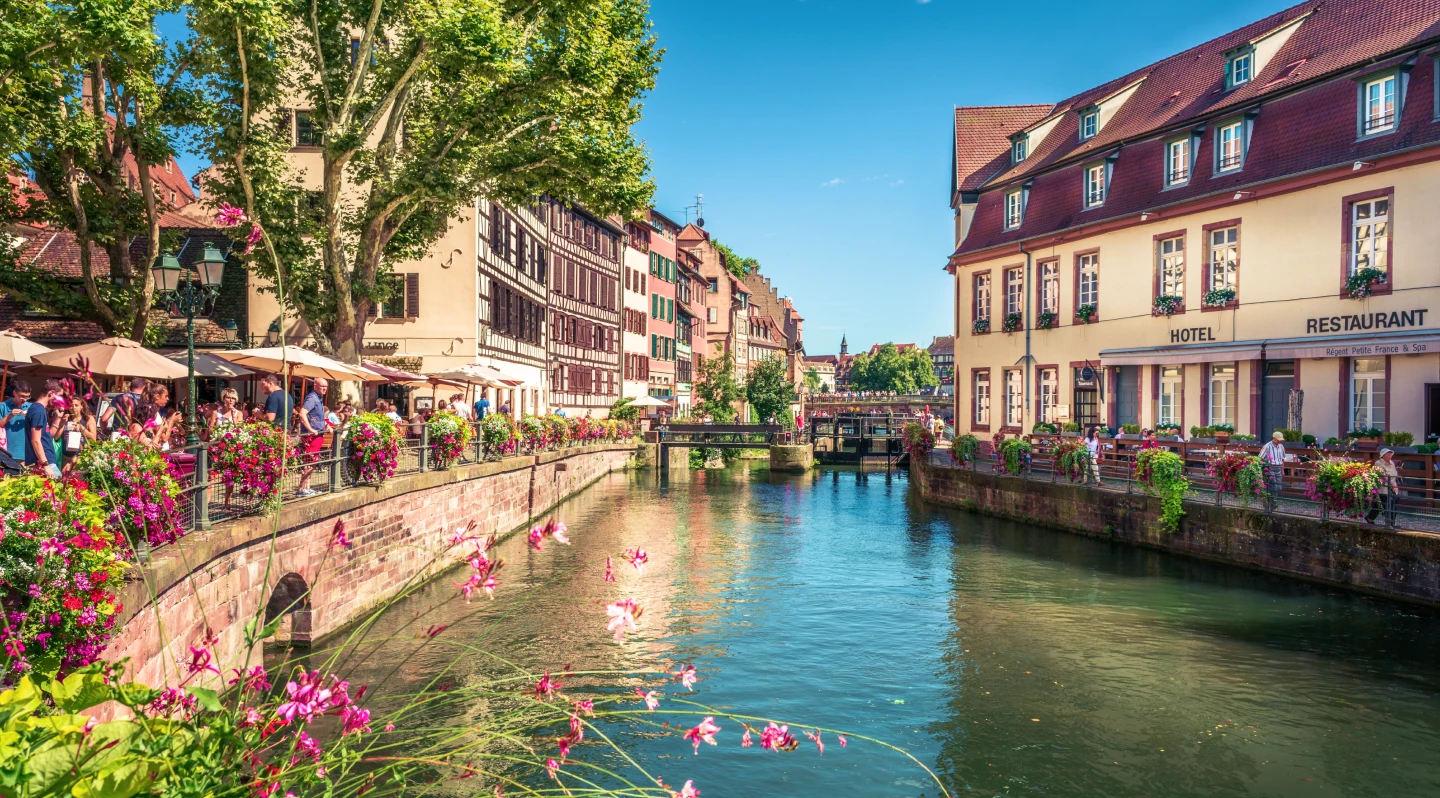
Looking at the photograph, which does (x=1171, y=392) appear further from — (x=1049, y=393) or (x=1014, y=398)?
(x=1014, y=398)

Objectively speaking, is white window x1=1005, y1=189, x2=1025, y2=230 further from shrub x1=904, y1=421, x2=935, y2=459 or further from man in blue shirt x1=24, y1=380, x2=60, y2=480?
man in blue shirt x1=24, y1=380, x2=60, y2=480

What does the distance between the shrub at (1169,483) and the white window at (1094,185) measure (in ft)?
35.2

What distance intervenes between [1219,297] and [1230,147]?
348cm

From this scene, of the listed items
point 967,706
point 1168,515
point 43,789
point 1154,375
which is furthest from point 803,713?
point 1154,375

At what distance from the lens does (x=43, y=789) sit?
8.33ft

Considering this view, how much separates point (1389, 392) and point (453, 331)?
22963 millimetres

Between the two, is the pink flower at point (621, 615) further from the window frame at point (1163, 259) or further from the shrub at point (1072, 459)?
the window frame at point (1163, 259)

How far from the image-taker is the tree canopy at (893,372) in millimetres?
146750

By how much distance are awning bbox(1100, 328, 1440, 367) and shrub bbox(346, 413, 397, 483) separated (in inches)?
676

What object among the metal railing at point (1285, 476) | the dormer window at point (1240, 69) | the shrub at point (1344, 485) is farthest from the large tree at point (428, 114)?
the dormer window at point (1240, 69)

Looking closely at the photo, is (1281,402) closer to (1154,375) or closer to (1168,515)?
(1154,375)

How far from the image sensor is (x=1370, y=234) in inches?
806

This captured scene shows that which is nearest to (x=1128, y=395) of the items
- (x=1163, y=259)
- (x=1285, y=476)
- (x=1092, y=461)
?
(x=1163, y=259)

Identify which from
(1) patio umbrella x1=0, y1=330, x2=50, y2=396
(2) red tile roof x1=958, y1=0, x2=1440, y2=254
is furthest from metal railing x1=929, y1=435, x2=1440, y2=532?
(1) patio umbrella x1=0, y1=330, x2=50, y2=396
